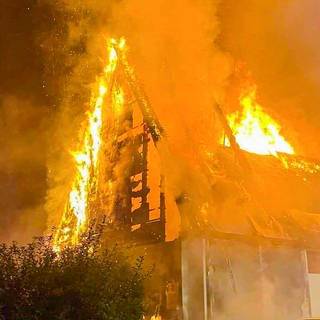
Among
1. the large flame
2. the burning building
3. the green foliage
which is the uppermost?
the large flame

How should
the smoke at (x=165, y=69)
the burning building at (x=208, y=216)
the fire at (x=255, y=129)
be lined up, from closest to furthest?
the burning building at (x=208, y=216) → the smoke at (x=165, y=69) → the fire at (x=255, y=129)

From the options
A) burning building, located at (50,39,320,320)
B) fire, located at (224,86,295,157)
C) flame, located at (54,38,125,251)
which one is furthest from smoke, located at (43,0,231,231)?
fire, located at (224,86,295,157)

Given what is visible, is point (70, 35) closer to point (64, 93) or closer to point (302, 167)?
point (64, 93)

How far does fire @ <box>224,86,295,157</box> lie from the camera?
41.9ft

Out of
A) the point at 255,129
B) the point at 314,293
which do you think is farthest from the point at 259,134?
the point at 314,293

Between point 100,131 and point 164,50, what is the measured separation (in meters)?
2.54

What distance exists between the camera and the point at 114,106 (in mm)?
12539

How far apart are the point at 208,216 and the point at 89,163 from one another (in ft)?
15.1

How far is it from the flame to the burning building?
7 centimetres

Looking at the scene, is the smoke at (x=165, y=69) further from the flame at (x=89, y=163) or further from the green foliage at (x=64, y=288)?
the green foliage at (x=64, y=288)

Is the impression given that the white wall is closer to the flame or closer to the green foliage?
the green foliage

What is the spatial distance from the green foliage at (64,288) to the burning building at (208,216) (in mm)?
2274

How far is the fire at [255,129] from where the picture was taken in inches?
503

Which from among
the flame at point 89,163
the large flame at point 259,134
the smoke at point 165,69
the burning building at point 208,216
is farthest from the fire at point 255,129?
the flame at point 89,163
